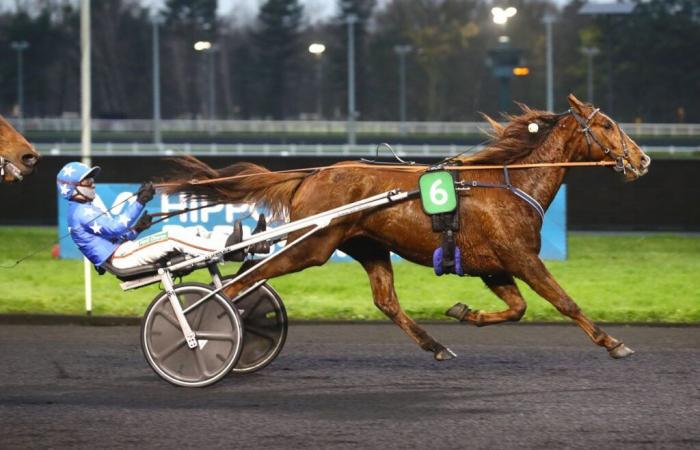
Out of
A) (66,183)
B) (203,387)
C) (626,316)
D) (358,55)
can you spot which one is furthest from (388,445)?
(358,55)

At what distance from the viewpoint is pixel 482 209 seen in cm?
808

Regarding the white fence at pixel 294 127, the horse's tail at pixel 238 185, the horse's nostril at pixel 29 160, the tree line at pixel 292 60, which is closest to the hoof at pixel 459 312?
the horse's tail at pixel 238 185

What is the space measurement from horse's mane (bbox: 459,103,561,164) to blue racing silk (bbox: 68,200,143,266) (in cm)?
217

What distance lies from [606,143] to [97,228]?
3.17 m

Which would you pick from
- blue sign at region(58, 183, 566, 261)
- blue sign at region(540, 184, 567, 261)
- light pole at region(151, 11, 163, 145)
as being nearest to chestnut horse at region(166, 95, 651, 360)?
blue sign at region(58, 183, 566, 261)

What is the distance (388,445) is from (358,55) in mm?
59248

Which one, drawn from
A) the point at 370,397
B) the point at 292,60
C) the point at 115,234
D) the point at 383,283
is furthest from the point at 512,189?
the point at 292,60

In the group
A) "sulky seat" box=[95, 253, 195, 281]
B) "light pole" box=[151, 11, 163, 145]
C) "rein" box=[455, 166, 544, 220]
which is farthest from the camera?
"light pole" box=[151, 11, 163, 145]

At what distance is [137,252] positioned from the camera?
7.91m

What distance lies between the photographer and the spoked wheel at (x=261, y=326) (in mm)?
8336

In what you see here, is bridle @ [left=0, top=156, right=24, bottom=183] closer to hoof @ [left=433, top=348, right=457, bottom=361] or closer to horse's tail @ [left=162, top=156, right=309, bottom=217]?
horse's tail @ [left=162, top=156, right=309, bottom=217]

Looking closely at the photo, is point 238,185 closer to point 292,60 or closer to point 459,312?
point 459,312

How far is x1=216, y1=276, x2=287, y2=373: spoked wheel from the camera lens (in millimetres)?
8336

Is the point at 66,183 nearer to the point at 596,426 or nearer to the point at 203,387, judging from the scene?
the point at 203,387
